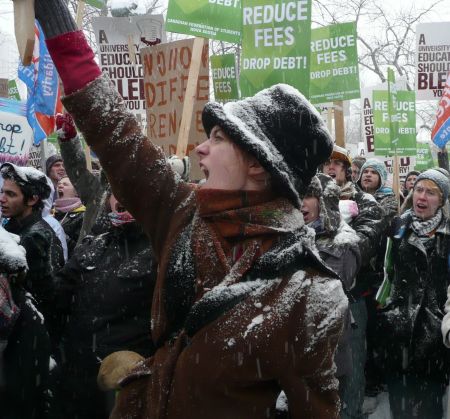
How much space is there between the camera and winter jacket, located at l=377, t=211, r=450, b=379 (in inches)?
201

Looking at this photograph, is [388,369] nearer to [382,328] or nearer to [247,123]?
[382,328]

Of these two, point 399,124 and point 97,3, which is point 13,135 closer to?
point 97,3

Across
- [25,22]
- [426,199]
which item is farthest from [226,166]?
[426,199]

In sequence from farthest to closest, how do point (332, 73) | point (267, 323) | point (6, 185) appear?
1. point (332, 73)
2. point (6, 185)
3. point (267, 323)

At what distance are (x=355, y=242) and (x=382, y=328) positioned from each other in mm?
787

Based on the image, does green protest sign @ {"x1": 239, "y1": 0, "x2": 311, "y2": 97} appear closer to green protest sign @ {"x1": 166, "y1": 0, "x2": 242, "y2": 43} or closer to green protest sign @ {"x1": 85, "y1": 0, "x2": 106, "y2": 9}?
green protest sign @ {"x1": 166, "y1": 0, "x2": 242, "y2": 43}

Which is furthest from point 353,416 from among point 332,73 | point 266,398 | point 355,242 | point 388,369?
point 332,73

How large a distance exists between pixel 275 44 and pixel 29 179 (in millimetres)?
3285

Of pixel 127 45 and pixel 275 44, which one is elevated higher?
pixel 127 45

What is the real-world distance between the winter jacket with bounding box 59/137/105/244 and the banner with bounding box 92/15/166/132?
2281 millimetres

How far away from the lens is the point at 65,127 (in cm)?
459

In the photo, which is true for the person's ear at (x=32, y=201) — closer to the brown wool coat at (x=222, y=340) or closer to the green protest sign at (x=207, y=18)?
the brown wool coat at (x=222, y=340)

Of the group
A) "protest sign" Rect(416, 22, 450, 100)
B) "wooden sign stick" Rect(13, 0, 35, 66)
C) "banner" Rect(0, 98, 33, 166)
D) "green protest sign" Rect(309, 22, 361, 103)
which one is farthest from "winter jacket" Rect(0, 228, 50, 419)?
"protest sign" Rect(416, 22, 450, 100)

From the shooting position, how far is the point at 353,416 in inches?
220
